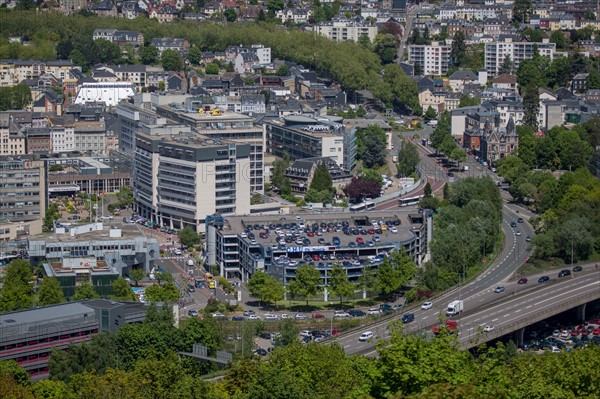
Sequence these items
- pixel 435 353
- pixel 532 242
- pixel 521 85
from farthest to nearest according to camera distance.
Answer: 1. pixel 521 85
2. pixel 532 242
3. pixel 435 353

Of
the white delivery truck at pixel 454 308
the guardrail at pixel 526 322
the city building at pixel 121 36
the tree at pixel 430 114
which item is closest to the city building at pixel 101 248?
the white delivery truck at pixel 454 308

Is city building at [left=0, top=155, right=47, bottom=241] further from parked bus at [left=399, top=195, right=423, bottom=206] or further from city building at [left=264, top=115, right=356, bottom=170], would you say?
parked bus at [left=399, top=195, right=423, bottom=206]

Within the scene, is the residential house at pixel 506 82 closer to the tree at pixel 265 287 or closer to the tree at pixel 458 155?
the tree at pixel 458 155

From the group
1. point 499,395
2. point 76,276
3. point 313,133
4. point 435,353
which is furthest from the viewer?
point 313,133

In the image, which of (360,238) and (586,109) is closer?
(360,238)

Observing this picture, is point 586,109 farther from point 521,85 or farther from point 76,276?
point 76,276

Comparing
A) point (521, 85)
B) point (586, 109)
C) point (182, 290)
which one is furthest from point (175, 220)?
point (521, 85)

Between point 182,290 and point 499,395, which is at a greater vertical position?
point 499,395
